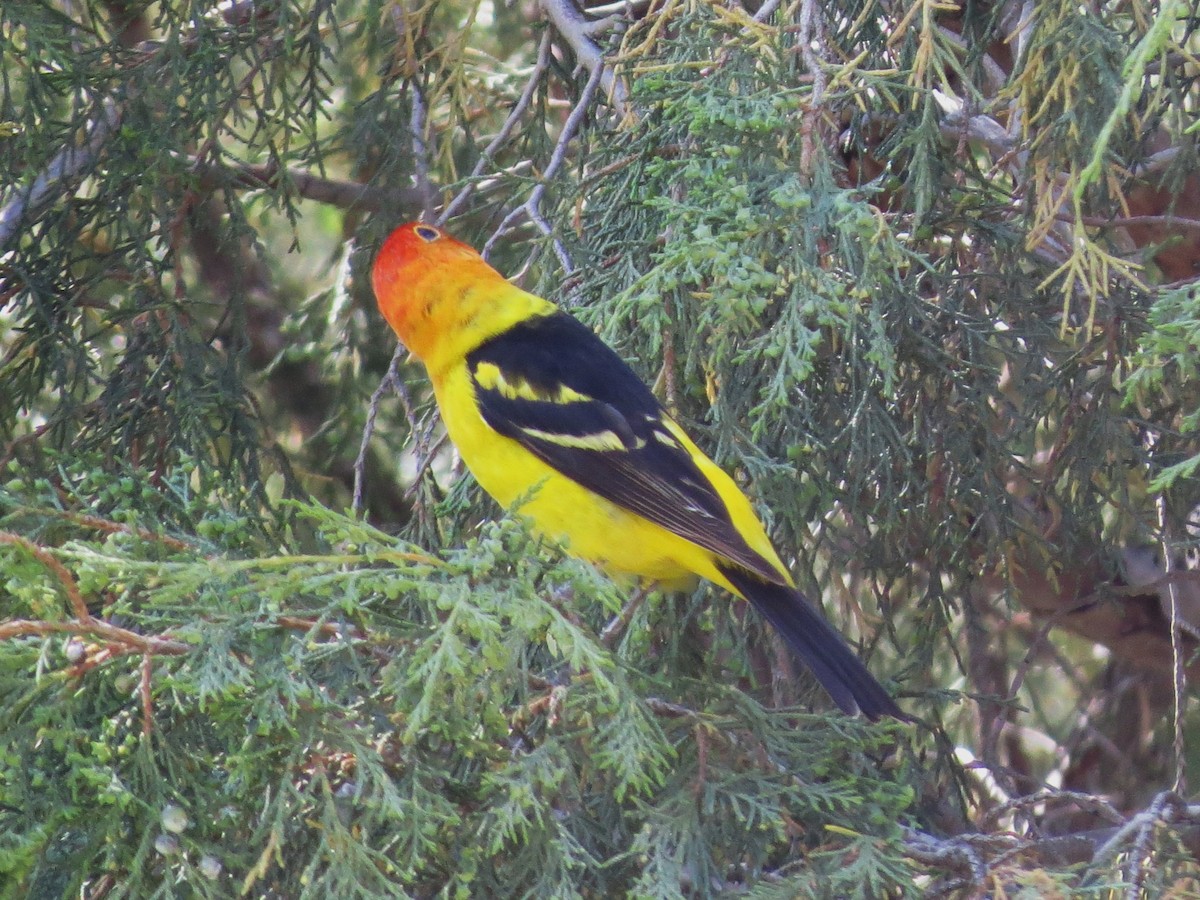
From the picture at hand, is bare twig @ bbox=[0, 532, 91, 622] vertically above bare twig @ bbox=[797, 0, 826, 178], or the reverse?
bare twig @ bbox=[797, 0, 826, 178]

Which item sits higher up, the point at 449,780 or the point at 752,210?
the point at 752,210

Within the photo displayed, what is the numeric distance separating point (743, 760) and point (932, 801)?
32.0 inches

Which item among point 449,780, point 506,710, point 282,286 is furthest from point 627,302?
point 282,286

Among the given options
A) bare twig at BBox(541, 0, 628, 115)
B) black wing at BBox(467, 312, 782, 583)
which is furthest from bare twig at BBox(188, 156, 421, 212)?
black wing at BBox(467, 312, 782, 583)

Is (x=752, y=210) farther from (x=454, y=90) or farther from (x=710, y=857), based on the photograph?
(x=454, y=90)

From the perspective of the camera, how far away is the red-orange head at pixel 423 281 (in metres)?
3.63

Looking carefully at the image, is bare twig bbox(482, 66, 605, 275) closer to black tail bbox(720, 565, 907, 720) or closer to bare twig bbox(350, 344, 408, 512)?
bare twig bbox(350, 344, 408, 512)

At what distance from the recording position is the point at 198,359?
367 centimetres

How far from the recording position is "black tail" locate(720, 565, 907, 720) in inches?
116

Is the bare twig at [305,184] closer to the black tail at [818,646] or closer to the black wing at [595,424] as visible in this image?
the black wing at [595,424]

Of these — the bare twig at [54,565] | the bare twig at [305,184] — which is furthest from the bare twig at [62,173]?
the bare twig at [54,565]

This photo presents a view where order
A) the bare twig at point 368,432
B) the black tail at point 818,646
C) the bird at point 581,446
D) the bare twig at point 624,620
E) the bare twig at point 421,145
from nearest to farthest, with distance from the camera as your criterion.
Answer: the black tail at point 818,646, the bird at point 581,446, the bare twig at point 624,620, the bare twig at point 368,432, the bare twig at point 421,145

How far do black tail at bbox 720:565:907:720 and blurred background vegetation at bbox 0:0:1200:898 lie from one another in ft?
0.37

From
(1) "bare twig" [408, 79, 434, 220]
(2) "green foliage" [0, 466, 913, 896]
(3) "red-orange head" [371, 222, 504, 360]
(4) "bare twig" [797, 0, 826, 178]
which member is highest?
(4) "bare twig" [797, 0, 826, 178]
